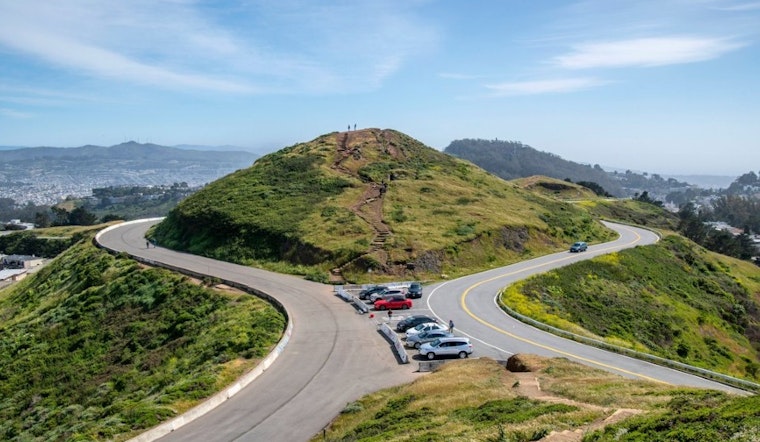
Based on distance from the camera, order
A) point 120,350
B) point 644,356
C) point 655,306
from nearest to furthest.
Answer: point 644,356 < point 120,350 < point 655,306

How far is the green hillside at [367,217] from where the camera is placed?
1975 inches

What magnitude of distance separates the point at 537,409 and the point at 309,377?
11.4 m

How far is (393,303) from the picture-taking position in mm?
38375

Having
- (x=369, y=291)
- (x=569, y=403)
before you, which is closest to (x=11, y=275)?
(x=369, y=291)

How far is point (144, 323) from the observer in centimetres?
3791

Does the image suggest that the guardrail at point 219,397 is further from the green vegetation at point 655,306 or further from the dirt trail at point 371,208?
the green vegetation at point 655,306

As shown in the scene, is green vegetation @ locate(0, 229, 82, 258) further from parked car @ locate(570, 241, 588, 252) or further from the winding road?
parked car @ locate(570, 241, 588, 252)

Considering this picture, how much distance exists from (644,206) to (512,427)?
139 metres

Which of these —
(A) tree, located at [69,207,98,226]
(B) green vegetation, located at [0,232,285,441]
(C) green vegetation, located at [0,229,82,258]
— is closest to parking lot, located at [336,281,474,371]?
(B) green vegetation, located at [0,232,285,441]

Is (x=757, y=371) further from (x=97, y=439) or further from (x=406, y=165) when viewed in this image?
(x=406, y=165)

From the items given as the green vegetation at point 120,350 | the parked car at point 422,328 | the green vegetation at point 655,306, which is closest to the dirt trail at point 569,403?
the parked car at point 422,328

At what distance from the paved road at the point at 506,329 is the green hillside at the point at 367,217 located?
12.0ft

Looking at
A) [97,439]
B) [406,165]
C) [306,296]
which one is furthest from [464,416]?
[406,165]

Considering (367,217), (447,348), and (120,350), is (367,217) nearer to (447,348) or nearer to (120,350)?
(120,350)
